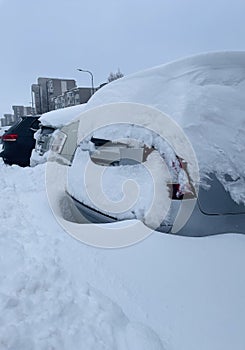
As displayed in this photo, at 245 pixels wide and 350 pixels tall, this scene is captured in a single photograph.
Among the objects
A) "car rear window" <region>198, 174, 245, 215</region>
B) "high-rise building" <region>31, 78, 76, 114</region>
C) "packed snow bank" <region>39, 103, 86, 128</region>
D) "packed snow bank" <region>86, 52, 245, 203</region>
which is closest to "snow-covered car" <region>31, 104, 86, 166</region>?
"packed snow bank" <region>39, 103, 86, 128</region>

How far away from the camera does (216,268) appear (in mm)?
2035

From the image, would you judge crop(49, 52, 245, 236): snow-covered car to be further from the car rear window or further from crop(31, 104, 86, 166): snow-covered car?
crop(31, 104, 86, 166): snow-covered car

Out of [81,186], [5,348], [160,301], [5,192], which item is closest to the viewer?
[5,348]

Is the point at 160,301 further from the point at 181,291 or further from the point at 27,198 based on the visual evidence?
the point at 27,198

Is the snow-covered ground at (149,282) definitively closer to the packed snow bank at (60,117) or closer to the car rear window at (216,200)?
the car rear window at (216,200)

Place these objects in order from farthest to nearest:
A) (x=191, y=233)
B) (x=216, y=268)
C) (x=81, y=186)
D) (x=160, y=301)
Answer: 1. (x=81, y=186)
2. (x=191, y=233)
3. (x=216, y=268)
4. (x=160, y=301)

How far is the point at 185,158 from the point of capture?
220 cm

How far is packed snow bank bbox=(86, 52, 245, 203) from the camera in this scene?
7.35ft

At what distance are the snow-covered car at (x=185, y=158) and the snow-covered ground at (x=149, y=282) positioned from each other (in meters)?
0.01

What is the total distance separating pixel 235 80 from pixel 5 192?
373 cm

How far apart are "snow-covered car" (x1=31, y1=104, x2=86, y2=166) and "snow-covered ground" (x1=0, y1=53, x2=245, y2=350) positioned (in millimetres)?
3967

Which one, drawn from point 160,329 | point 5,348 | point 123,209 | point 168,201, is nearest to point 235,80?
point 168,201

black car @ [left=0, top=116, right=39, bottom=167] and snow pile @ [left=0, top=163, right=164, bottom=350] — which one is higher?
snow pile @ [left=0, top=163, right=164, bottom=350]

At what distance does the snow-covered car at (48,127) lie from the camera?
665 centimetres
